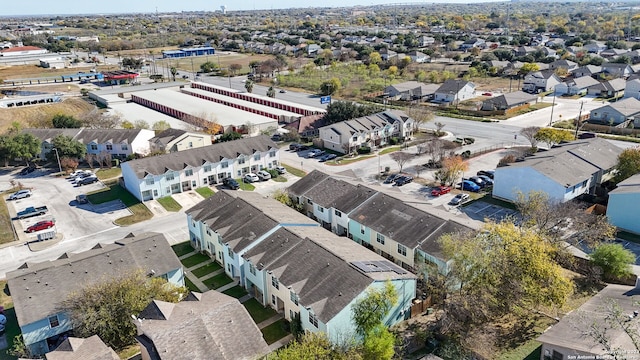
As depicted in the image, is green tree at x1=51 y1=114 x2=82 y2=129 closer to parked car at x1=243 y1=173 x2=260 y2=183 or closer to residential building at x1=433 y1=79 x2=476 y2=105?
parked car at x1=243 y1=173 x2=260 y2=183

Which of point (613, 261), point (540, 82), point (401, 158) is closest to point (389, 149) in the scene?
point (401, 158)

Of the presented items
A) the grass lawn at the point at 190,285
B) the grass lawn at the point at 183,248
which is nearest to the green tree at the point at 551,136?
the grass lawn at the point at 183,248

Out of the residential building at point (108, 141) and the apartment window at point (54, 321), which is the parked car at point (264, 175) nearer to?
the residential building at point (108, 141)

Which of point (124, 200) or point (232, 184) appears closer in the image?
point (124, 200)

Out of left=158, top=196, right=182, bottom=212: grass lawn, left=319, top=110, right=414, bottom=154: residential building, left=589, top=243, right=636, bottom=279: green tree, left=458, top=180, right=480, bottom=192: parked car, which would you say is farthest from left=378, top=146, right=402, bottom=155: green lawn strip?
left=589, top=243, right=636, bottom=279: green tree

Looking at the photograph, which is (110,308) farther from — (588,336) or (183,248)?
(588,336)

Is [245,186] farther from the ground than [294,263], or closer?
closer
